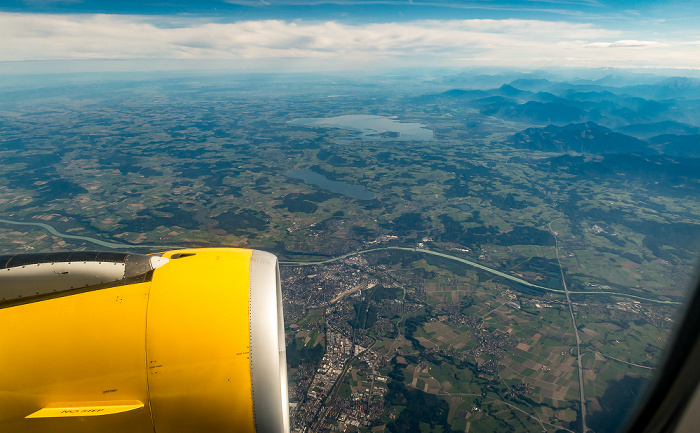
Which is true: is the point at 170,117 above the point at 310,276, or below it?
above

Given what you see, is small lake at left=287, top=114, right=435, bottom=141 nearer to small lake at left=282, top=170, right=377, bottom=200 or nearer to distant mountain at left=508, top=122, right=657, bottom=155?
distant mountain at left=508, top=122, right=657, bottom=155

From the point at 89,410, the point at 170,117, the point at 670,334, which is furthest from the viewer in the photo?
the point at 170,117

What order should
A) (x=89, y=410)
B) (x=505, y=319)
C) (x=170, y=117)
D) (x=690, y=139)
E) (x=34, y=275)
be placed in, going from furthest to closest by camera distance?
(x=170, y=117)
(x=690, y=139)
(x=505, y=319)
(x=34, y=275)
(x=89, y=410)

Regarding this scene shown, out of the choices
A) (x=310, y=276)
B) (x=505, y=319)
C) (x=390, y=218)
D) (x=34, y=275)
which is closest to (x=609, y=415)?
(x=505, y=319)

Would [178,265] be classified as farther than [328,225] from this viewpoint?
No

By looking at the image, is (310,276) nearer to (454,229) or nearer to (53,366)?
(454,229)

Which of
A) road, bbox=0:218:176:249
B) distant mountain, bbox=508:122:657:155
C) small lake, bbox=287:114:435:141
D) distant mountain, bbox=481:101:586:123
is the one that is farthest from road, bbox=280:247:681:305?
distant mountain, bbox=481:101:586:123

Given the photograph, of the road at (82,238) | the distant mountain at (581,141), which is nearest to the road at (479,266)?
the road at (82,238)

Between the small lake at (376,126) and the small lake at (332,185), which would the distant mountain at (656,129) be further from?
the small lake at (332,185)
